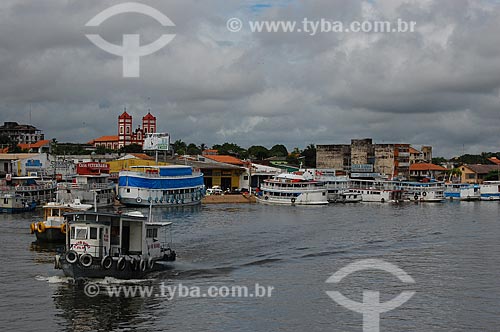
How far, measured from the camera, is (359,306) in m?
23.0

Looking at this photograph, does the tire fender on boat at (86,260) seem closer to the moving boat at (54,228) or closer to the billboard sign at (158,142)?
the moving boat at (54,228)

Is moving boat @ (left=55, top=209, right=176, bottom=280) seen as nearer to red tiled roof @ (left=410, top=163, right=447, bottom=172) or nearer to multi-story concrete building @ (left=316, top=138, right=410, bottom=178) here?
multi-story concrete building @ (left=316, top=138, right=410, bottom=178)

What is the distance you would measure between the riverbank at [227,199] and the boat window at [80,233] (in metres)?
52.6

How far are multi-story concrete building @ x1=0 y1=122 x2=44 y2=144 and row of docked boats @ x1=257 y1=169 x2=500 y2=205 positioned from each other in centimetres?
7373

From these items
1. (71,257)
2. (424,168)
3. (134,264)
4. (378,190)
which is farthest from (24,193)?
(424,168)

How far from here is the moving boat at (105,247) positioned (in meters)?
25.1

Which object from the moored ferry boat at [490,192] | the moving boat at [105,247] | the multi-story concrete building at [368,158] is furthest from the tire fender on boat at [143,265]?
the multi-story concrete building at [368,158]

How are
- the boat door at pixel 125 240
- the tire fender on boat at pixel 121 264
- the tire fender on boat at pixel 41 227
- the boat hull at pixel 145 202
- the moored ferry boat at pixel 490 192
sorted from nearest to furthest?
the tire fender on boat at pixel 121 264
the boat door at pixel 125 240
the tire fender on boat at pixel 41 227
the boat hull at pixel 145 202
the moored ferry boat at pixel 490 192

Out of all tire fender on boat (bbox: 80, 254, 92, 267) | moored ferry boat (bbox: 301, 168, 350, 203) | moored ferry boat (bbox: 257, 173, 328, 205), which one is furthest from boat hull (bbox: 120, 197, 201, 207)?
tire fender on boat (bbox: 80, 254, 92, 267)

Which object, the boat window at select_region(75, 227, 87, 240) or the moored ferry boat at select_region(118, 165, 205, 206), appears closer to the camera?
the boat window at select_region(75, 227, 87, 240)

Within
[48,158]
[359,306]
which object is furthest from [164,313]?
[48,158]

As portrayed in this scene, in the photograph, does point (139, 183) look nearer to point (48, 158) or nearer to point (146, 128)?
point (48, 158)

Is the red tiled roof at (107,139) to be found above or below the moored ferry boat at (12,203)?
above

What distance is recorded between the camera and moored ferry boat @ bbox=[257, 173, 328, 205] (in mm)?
76812
